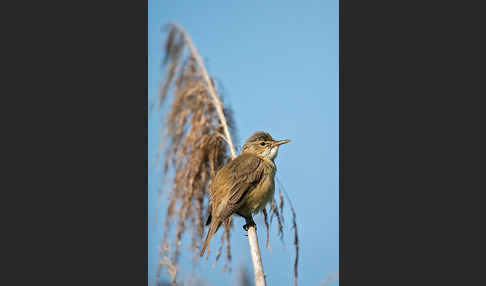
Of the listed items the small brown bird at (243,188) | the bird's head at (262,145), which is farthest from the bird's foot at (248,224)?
the bird's head at (262,145)

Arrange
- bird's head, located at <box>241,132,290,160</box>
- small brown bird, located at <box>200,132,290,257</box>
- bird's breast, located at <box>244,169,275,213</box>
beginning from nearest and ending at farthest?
1. small brown bird, located at <box>200,132,290,257</box>
2. bird's breast, located at <box>244,169,275,213</box>
3. bird's head, located at <box>241,132,290,160</box>

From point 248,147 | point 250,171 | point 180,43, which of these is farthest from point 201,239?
point 180,43

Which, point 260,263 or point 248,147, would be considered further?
point 248,147

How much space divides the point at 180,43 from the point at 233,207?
189cm

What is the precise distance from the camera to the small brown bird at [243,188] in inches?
141

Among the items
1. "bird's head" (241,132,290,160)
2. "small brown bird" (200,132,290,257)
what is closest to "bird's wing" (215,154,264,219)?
"small brown bird" (200,132,290,257)

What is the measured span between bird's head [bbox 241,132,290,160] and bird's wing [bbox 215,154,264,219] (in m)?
0.28

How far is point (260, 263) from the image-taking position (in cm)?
281

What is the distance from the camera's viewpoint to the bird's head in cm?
408

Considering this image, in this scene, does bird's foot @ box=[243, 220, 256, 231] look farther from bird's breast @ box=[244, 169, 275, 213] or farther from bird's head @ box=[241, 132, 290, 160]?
bird's head @ box=[241, 132, 290, 160]

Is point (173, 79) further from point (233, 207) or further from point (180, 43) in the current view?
point (233, 207)

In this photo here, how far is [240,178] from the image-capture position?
3.66 metres

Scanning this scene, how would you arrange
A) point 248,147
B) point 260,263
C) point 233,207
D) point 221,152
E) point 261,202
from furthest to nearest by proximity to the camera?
point 248,147, point 221,152, point 261,202, point 233,207, point 260,263

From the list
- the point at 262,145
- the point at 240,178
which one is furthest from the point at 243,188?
the point at 262,145
